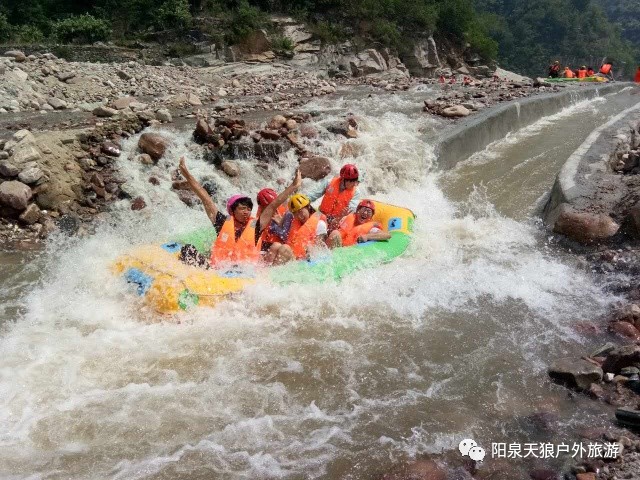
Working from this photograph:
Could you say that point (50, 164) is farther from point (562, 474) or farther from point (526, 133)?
point (526, 133)

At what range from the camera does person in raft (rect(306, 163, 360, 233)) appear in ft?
21.7

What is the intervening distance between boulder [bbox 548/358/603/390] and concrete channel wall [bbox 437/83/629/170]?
608 centimetres

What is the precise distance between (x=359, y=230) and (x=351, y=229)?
4.2 inches

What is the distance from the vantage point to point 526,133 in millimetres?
12523

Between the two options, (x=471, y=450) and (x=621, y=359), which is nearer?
(x=471, y=450)

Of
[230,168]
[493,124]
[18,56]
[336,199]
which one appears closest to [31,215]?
[230,168]

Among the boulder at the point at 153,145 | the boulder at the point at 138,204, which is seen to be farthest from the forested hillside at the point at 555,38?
the boulder at the point at 138,204

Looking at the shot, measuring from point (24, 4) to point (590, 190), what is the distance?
20.6 meters

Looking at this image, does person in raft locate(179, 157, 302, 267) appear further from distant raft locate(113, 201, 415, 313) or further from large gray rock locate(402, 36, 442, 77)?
large gray rock locate(402, 36, 442, 77)

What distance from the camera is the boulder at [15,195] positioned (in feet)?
21.5

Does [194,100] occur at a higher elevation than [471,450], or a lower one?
higher

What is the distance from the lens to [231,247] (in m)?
5.11

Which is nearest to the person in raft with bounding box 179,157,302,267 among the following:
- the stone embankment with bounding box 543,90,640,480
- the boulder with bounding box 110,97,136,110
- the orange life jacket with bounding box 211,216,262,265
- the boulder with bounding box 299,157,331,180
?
the orange life jacket with bounding box 211,216,262,265

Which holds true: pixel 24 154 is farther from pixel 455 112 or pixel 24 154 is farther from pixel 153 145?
pixel 455 112
